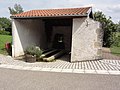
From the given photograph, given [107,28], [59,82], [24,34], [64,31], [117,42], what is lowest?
[59,82]

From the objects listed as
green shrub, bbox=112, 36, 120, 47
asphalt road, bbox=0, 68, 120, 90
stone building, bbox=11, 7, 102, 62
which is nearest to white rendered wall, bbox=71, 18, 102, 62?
stone building, bbox=11, 7, 102, 62

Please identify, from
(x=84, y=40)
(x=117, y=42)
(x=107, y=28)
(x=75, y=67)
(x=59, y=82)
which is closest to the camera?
(x=59, y=82)

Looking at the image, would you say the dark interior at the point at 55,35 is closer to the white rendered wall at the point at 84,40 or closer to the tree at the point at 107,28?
the white rendered wall at the point at 84,40

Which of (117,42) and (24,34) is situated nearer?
(24,34)

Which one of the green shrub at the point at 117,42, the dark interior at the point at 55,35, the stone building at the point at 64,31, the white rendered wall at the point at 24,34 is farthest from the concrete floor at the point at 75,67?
the green shrub at the point at 117,42

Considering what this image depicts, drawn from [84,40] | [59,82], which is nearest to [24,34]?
[84,40]

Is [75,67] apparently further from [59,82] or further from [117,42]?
[117,42]

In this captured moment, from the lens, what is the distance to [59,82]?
5750 millimetres

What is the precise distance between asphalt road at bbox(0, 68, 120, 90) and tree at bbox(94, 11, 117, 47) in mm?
13556

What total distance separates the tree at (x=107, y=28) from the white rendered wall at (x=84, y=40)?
9424mm

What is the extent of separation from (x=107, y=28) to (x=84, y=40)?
10.3 m

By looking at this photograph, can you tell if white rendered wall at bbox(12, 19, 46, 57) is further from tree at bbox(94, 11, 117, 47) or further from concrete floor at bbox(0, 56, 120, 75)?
tree at bbox(94, 11, 117, 47)

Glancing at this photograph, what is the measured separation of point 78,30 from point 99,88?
17.8 ft

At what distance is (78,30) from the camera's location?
1004 centimetres
